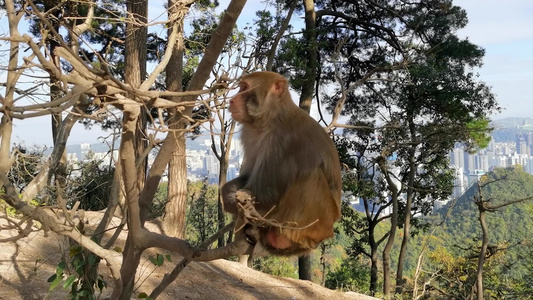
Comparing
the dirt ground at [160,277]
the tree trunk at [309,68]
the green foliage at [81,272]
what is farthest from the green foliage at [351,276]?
the green foliage at [81,272]

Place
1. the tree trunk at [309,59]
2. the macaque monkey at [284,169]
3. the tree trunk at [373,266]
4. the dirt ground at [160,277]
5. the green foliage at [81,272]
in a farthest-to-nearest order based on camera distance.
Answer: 1. the tree trunk at [373,266]
2. the tree trunk at [309,59]
3. the dirt ground at [160,277]
4. the green foliage at [81,272]
5. the macaque monkey at [284,169]

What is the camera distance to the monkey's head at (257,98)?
4.09 meters

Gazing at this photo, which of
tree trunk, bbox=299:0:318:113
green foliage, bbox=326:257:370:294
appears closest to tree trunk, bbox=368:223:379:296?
green foliage, bbox=326:257:370:294

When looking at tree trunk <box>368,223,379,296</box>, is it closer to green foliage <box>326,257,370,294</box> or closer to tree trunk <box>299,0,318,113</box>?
green foliage <box>326,257,370,294</box>

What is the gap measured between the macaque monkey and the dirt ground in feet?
6.41

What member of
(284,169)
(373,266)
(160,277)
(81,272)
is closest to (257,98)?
(284,169)

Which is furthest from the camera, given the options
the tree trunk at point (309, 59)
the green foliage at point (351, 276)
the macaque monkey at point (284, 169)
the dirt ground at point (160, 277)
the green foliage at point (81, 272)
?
the green foliage at point (351, 276)

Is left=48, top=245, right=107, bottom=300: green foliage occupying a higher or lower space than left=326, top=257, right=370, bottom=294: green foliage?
higher

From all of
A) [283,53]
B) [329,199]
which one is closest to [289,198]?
[329,199]

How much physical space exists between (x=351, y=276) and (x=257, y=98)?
1566 centimetres

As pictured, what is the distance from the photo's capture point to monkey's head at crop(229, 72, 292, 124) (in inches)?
161

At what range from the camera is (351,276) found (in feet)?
60.8

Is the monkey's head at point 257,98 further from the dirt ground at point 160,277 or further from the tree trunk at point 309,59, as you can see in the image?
the tree trunk at point 309,59

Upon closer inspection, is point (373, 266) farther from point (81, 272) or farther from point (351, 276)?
point (81, 272)
